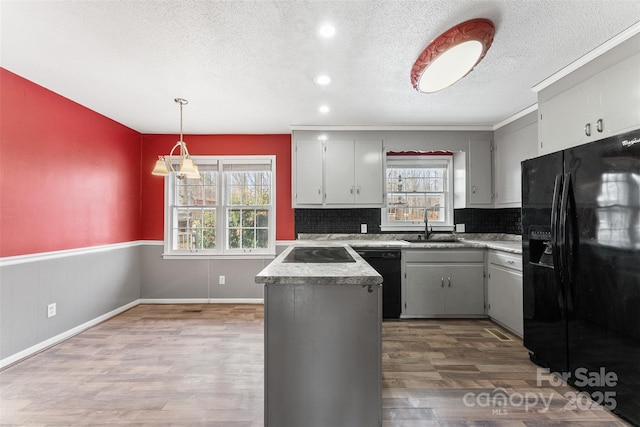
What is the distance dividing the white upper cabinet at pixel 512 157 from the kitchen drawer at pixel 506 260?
62cm

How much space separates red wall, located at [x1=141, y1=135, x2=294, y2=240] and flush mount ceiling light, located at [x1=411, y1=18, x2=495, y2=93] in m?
2.49

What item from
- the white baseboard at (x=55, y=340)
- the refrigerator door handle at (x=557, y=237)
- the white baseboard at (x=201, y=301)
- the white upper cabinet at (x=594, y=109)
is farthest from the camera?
the white baseboard at (x=201, y=301)

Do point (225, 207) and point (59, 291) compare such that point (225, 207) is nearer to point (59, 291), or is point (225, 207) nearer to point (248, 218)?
point (248, 218)

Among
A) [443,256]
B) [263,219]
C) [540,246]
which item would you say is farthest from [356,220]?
[540,246]

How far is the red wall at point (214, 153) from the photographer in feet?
14.3

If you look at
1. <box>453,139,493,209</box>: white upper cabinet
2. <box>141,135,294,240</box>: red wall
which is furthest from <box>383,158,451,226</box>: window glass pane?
<box>141,135,294,240</box>: red wall

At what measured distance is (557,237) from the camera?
2076mm

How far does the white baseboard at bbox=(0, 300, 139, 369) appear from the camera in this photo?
2.48 metres

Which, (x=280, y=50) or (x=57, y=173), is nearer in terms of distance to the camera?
(x=280, y=50)

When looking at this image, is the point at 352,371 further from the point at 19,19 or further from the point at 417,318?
the point at 19,19

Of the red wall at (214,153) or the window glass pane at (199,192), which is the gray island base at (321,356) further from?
the window glass pane at (199,192)

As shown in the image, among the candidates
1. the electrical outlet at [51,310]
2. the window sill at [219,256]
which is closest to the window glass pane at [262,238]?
the window sill at [219,256]

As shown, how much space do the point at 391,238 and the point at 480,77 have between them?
2218 millimetres

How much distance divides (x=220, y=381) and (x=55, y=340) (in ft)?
6.32
